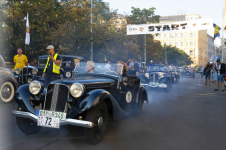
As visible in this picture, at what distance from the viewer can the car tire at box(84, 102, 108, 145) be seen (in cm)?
388

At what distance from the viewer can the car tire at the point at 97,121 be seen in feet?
12.7

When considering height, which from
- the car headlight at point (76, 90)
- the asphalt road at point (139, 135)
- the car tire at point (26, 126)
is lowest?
the asphalt road at point (139, 135)

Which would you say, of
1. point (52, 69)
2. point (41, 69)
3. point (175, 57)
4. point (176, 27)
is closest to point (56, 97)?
point (52, 69)

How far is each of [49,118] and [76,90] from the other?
2.04ft

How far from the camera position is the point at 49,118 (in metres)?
3.79

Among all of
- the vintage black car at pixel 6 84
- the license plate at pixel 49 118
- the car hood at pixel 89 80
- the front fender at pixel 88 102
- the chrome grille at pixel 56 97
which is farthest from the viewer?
the vintage black car at pixel 6 84

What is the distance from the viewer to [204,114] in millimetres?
6777

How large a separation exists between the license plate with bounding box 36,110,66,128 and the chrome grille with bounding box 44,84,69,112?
14cm

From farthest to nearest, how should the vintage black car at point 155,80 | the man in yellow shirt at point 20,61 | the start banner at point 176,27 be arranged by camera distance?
the start banner at point 176,27
the vintage black car at point 155,80
the man in yellow shirt at point 20,61

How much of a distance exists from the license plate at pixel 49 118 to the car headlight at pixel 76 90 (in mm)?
386

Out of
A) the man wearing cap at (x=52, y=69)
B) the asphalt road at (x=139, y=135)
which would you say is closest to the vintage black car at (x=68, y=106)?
the asphalt road at (x=139, y=135)

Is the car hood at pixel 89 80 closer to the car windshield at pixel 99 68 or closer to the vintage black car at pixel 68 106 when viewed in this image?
the vintage black car at pixel 68 106

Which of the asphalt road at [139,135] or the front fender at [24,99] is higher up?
the front fender at [24,99]

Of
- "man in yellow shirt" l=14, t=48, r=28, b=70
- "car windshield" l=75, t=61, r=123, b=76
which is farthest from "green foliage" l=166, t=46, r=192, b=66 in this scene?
"car windshield" l=75, t=61, r=123, b=76
